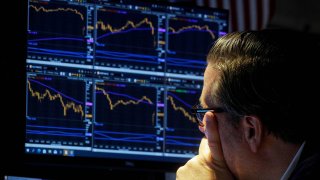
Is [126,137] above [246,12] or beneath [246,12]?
beneath

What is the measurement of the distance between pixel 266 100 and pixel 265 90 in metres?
0.03

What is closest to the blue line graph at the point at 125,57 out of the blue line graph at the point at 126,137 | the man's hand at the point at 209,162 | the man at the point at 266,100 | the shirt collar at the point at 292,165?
the blue line graph at the point at 126,137

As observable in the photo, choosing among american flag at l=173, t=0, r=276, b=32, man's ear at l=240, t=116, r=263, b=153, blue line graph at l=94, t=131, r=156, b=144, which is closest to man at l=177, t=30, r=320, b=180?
man's ear at l=240, t=116, r=263, b=153

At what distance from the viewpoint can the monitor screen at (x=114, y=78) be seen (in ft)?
9.18

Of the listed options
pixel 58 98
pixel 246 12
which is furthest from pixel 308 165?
pixel 246 12

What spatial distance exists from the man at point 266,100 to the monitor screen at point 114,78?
0.58 m

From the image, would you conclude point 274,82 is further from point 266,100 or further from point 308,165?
point 308,165

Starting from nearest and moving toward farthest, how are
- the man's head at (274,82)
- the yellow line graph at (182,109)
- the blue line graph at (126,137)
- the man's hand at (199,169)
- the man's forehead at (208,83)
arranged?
the man's head at (274,82) → the man's forehead at (208,83) → the man's hand at (199,169) → the blue line graph at (126,137) → the yellow line graph at (182,109)

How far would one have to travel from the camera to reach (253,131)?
7.47 ft

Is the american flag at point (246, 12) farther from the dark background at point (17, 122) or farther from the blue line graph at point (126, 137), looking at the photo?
the dark background at point (17, 122)

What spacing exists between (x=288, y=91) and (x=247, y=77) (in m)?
0.12

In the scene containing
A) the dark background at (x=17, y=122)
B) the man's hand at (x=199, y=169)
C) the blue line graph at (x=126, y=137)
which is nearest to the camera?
the man's hand at (x=199, y=169)

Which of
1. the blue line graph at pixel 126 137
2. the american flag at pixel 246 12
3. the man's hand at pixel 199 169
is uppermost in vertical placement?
the american flag at pixel 246 12

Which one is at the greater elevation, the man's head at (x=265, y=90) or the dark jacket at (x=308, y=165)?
the man's head at (x=265, y=90)
